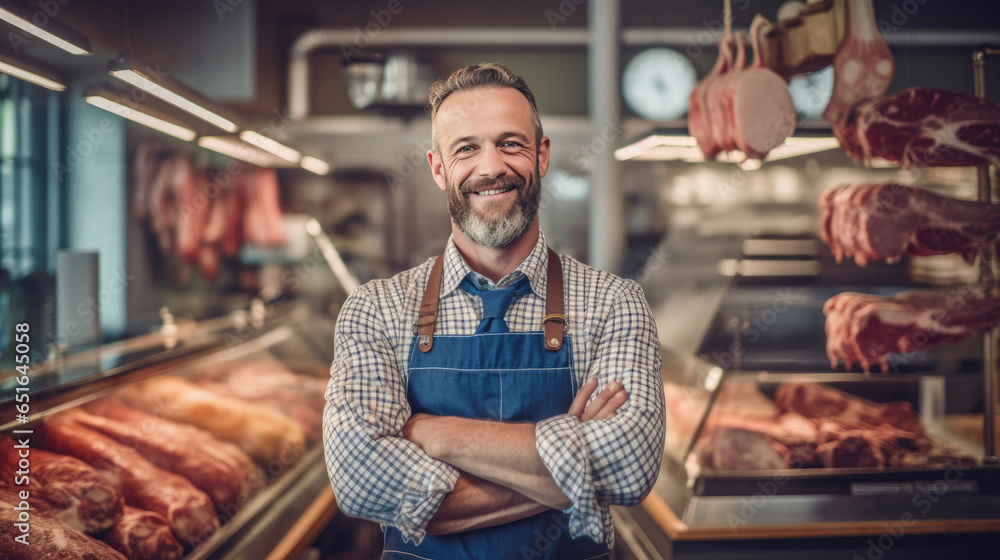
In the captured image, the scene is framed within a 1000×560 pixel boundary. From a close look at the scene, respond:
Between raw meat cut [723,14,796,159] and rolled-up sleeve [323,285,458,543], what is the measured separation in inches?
70.6

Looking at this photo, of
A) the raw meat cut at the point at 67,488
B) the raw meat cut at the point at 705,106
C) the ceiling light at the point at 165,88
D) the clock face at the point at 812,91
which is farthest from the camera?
the clock face at the point at 812,91

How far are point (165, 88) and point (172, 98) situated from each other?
0.57 feet

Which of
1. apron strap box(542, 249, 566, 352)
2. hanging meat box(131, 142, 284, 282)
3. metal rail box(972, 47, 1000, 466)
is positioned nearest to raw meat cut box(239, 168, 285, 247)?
hanging meat box(131, 142, 284, 282)

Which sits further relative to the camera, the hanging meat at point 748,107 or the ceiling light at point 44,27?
the hanging meat at point 748,107

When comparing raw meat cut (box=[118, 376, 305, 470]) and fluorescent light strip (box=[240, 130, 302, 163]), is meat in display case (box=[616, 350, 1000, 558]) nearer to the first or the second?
raw meat cut (box=[118, 376, 305, 470])

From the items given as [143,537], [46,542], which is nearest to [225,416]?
[143,537]

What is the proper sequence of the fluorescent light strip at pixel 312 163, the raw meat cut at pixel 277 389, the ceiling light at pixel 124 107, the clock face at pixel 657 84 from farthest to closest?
the clock face at pixel 657 84
the fluorescent light strip at pixel 312 163
the raw meat cut at pixel 277 389
the ceiling light at pixel 124 107

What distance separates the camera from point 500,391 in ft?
5.32

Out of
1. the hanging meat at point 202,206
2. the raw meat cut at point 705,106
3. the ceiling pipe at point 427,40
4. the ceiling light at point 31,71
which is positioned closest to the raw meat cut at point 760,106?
the raw meat cut at point 705,106

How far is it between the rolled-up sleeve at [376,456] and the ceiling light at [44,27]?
117cm

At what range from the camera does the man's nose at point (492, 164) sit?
5.24 ft

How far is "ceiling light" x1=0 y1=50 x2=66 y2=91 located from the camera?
181cm

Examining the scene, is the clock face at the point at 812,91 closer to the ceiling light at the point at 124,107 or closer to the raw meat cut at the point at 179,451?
the ceiling light at the point at 124,107

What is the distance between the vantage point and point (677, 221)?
242 inches
